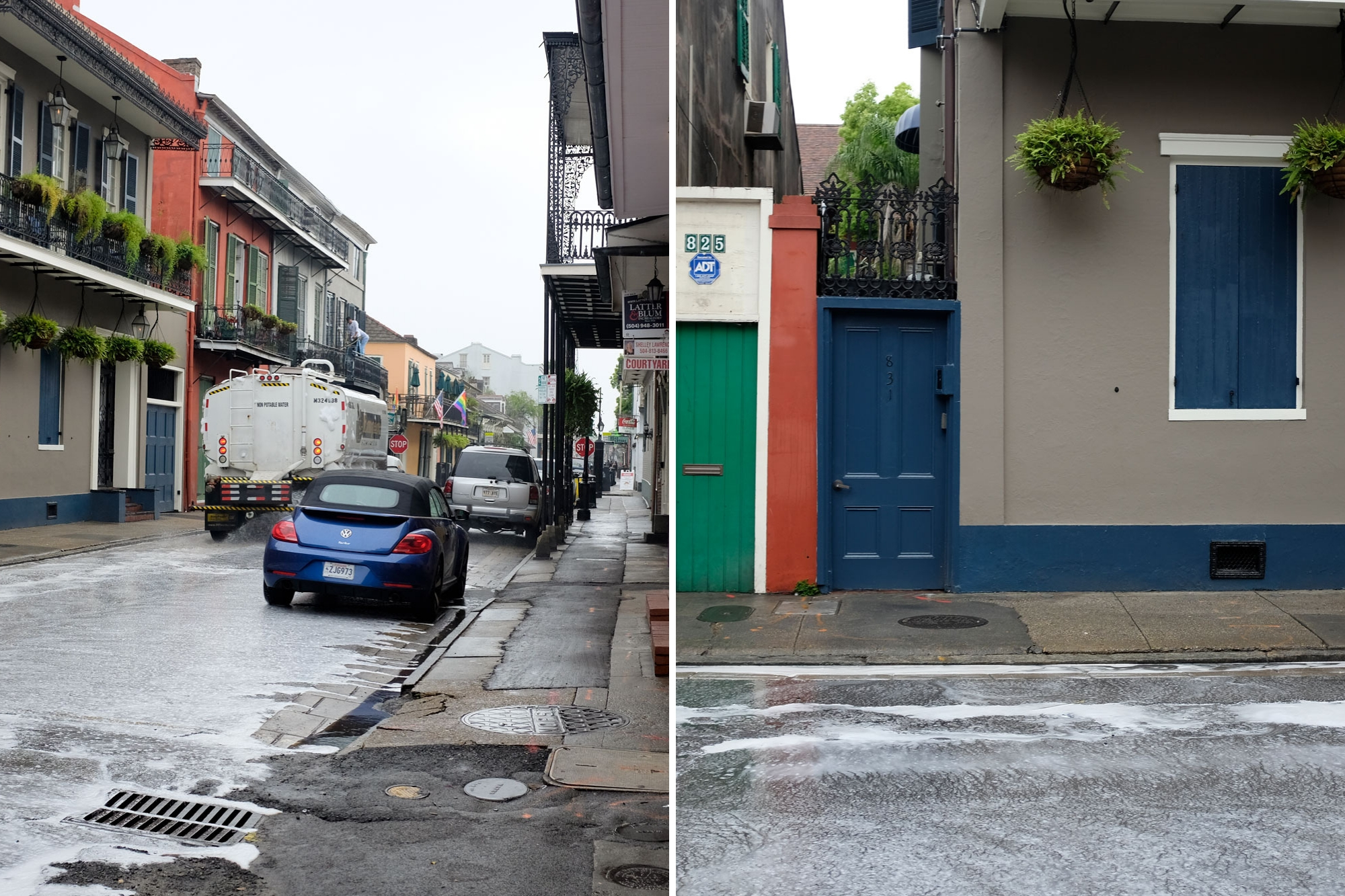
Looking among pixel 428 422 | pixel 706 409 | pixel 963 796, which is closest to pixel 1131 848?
pixel 963 796

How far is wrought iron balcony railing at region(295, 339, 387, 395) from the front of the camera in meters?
20.6

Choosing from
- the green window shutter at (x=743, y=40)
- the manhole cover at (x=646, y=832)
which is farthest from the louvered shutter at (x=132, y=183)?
the manhole cover at (x=646, y=832)

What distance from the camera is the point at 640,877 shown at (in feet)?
14.0

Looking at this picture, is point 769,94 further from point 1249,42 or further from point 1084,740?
point 1084,740

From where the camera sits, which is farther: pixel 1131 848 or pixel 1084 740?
pixel 1084 740

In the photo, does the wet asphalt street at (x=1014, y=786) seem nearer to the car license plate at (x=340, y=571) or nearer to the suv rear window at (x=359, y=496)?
the car license plate at (x=340, y=571)

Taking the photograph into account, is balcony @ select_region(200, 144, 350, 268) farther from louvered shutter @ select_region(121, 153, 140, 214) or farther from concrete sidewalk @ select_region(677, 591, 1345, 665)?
concrete sidewalk @ select_region(677, 591, 1345, 665)

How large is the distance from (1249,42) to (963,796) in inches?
313

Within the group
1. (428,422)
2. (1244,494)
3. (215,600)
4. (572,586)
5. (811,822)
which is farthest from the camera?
(428,422)

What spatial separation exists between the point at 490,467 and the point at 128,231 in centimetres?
671

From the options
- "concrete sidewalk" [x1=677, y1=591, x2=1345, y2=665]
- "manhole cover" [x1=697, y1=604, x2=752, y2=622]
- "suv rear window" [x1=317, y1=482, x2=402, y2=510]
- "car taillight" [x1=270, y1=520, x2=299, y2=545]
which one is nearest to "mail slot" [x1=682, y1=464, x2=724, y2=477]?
"concrete sidewalk" [x1=677, y1=591, x2=1345, y2=665]

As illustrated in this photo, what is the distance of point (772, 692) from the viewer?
7023mm

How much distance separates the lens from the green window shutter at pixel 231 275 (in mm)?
18305

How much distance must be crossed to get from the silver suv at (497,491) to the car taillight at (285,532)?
30.0 ft
